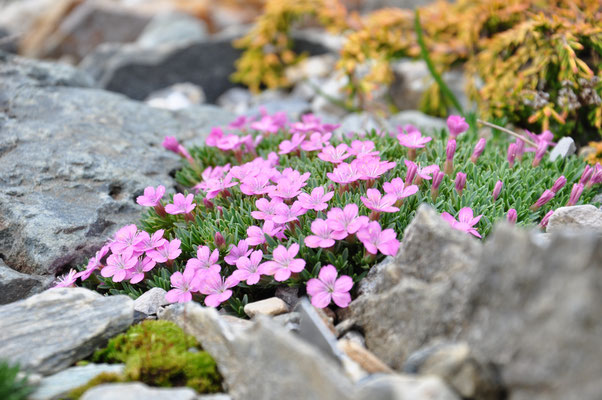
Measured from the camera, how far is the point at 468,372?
1.71 meters

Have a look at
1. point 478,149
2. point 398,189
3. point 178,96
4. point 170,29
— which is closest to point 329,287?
point 398,189

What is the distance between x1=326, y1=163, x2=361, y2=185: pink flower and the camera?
2.86 meters

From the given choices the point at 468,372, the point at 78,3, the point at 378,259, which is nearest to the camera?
the point at 468,372

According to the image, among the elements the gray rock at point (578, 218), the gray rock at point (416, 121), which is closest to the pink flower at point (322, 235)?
the gray rock at point (578, 218)

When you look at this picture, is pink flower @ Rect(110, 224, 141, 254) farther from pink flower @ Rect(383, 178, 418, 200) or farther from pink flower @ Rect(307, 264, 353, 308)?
pink flower @ Rect(383, 178, 418, 200)

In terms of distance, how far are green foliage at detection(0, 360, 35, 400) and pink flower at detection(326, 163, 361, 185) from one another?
1.70 meters

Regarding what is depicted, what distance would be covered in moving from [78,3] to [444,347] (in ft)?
36.2

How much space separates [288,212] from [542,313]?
146 centimetres

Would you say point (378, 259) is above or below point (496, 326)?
below

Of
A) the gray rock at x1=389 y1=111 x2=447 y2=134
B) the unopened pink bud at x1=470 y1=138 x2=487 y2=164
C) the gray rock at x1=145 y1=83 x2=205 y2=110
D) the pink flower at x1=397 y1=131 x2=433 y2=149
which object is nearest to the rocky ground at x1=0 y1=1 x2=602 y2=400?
the unopened pink bud at x1=470 y1=138 x2=487 y2=164

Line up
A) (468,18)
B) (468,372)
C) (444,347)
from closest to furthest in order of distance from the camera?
(468,372) < (444,347) < (468,18)

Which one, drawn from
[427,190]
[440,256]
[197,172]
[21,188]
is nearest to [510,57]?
[427,190]

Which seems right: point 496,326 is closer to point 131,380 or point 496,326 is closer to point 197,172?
point 131,380

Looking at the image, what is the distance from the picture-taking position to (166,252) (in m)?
2.91
